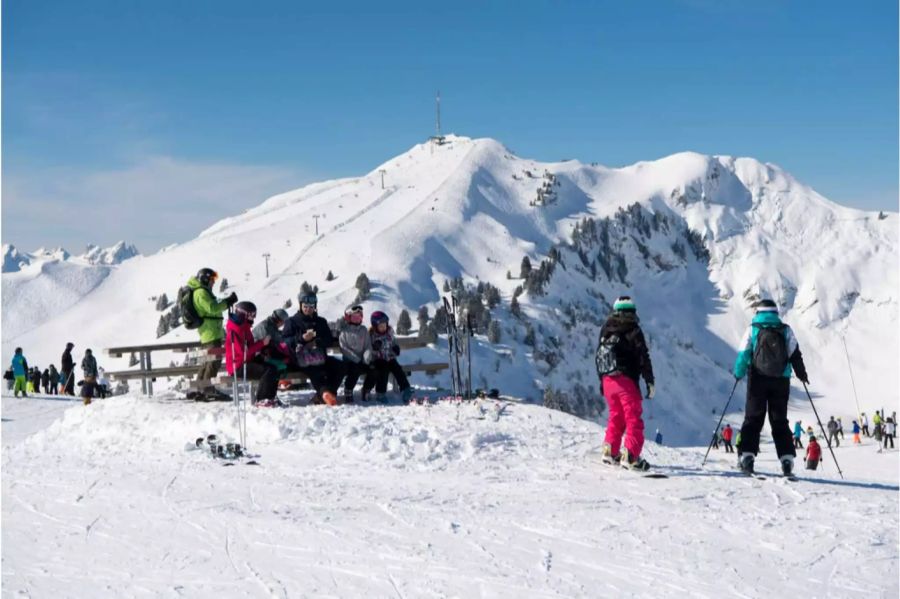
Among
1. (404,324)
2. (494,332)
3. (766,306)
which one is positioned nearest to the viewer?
(766,306)

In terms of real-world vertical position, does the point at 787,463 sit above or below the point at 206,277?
below

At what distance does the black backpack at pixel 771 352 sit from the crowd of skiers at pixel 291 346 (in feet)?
19.1

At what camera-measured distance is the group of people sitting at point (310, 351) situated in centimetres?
1323

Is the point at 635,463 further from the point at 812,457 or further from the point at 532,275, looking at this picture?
the point at 532,275

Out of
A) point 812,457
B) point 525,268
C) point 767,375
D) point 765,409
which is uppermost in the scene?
point 525,268

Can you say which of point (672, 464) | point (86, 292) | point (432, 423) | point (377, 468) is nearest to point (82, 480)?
point (377, 468)

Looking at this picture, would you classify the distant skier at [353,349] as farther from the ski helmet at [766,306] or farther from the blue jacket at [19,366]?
the blue jacket at [19,366]

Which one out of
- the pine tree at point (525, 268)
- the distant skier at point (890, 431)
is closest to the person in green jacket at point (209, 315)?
the distant skier at point (890, 431)

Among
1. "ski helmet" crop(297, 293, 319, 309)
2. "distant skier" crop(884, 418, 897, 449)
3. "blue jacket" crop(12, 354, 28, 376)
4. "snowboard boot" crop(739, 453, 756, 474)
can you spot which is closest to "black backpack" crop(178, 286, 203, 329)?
"ski helmet" crop(297, 293, 319, 309)

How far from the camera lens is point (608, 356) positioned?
33.2 feet

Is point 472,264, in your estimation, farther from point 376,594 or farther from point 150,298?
point 376,594

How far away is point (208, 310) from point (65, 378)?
16.2 meters

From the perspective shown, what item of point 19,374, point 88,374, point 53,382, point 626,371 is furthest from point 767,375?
point 53,382

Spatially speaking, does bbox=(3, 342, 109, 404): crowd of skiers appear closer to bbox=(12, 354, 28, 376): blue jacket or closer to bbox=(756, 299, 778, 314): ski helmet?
bbox=(12, 354, 28, 376): blue jacket
